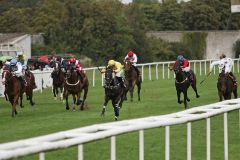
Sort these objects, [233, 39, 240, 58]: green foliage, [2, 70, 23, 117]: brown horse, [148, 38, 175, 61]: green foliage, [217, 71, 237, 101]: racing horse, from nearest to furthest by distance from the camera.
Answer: [2, 70, 23, 117]: brown horse, [217, 71, 237, 101]: racing horse, [148, 38, 175, 61]: green foliage, [233, 39, 240, 58]: green foliage

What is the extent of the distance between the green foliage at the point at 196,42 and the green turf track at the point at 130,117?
28.1 meters

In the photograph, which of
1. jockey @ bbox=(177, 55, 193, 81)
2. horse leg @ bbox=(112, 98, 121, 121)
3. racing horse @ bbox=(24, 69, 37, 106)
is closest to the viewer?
horse leg @ bbox=(112, 98, 121, 121)

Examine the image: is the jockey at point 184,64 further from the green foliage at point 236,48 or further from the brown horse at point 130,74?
the green foliage at point 236,48

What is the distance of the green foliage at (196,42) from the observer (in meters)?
65.1

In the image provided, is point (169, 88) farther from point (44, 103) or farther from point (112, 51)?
point (112, 51)

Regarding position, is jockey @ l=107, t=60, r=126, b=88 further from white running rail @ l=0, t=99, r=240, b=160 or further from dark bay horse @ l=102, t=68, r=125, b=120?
white running rail @ l=0, t=99, r=240, b=160

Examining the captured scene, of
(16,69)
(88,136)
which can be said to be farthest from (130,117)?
(88,136)

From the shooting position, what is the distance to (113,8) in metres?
57.9

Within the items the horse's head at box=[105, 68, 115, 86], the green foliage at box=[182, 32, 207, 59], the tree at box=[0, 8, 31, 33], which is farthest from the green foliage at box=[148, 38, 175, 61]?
the horse's head at box=[105, 68, 115, 86]

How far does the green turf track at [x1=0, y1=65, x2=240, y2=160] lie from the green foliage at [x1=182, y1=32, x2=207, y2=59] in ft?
92.1

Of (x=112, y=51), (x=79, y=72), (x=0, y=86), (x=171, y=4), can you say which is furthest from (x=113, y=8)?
(x=79, y=72)

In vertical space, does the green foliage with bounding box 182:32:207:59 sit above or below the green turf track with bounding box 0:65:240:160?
above

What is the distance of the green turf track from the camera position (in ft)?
34.4

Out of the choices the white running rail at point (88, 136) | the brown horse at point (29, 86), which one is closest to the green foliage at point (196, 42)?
the brown horse at point (29, 86)
